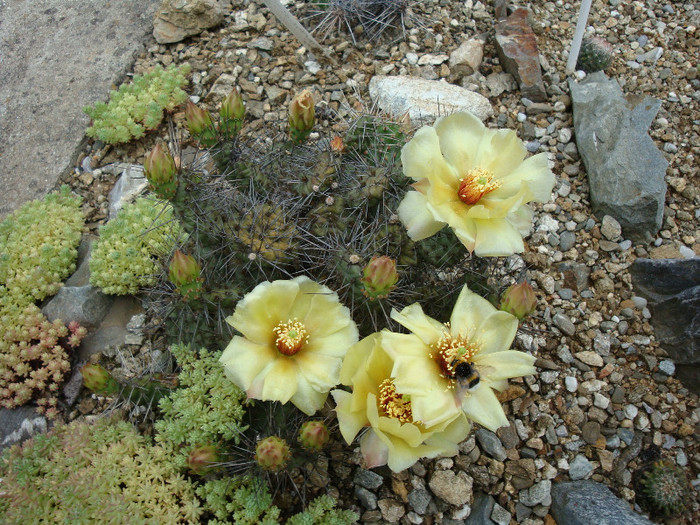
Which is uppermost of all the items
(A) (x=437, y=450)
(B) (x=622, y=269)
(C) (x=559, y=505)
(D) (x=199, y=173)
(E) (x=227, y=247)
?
(D) (x=199, y=173)

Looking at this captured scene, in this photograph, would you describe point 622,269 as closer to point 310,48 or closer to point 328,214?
point 328,214

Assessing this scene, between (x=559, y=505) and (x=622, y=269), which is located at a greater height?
(x=622, y=269)

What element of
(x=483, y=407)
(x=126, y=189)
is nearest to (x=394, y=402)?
(x=483, y=407)

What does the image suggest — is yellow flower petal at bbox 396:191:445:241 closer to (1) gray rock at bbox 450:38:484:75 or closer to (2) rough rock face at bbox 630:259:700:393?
(2) rough rock face at bbox 630:259:700:393

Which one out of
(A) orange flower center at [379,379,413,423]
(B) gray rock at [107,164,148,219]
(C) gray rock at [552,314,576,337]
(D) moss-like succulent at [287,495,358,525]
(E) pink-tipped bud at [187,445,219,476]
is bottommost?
(C) gray rock at [552,314,576,337]

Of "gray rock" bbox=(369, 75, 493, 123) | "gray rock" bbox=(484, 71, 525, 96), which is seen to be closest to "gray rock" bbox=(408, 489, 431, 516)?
"gray rock" bbox=(369, 75, 493, 123)

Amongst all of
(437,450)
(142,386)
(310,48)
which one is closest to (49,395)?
(142,386)

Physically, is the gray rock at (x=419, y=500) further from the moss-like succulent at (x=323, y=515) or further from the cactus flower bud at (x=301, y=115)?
the cactus flower bud at (x=301, y=115)

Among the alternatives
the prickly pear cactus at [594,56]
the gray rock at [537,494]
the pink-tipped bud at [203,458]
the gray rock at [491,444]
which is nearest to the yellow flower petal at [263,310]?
the pink-tipped bud at [203,458]
